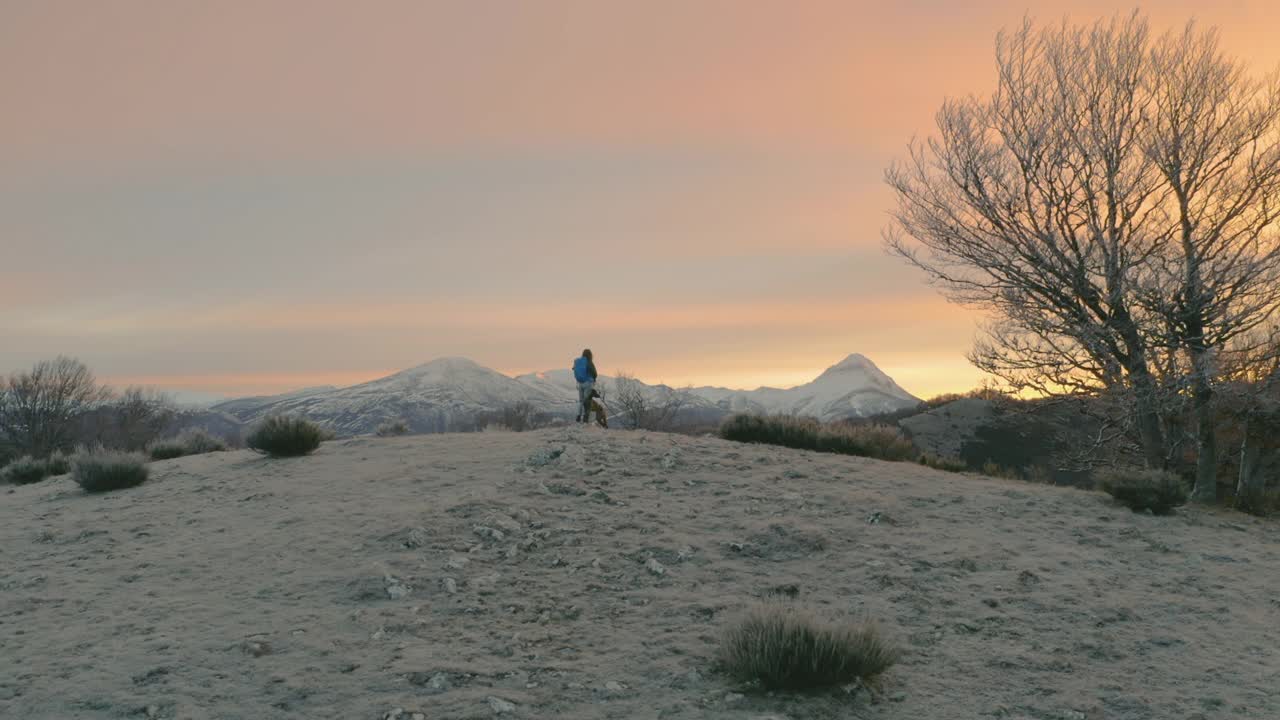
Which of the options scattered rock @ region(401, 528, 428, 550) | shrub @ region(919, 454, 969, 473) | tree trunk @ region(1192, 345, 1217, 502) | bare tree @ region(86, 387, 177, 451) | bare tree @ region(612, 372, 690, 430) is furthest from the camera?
bare tree @ region(86, 387, 177, 451)

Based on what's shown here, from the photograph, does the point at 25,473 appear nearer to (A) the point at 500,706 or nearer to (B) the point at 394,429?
(B) the point at 394,429

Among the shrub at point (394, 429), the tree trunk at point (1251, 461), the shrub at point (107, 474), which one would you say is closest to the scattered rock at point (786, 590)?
the shrub at point (107, 474)

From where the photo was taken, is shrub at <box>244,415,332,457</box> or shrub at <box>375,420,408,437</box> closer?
shrub at <box>244,415,332,457</box>

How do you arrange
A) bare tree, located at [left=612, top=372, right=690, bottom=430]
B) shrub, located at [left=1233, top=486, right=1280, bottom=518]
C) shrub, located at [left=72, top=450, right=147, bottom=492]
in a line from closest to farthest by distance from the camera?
1. shrub, located at [left=1233, top=486, right=1280, bottom=518]
2. shrub, located at [left=72, top=450, right=147, bottom=492]
3. bare tree, located at [left=612, top=372, right=690, bottom=430]

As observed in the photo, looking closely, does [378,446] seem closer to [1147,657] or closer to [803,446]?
[803,446]

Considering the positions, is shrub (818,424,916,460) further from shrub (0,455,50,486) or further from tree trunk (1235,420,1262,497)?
shrub (0,455,50,486)

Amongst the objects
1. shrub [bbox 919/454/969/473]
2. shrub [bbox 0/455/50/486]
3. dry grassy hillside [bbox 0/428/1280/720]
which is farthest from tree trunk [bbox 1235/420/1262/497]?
shrub [bbox 0/455/50/486]

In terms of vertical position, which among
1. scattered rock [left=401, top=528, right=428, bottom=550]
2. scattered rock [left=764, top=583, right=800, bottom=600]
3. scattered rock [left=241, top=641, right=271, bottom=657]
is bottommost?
scattered rock [left=241, top=641, right=271, bottom=657]

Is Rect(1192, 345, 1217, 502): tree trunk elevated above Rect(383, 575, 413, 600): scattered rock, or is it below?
above

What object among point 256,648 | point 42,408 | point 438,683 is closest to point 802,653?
point 438,683

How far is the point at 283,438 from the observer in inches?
590

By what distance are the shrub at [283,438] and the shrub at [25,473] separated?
821cm

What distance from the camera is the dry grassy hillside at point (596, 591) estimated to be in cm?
596

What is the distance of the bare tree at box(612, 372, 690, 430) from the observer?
45.0 m
